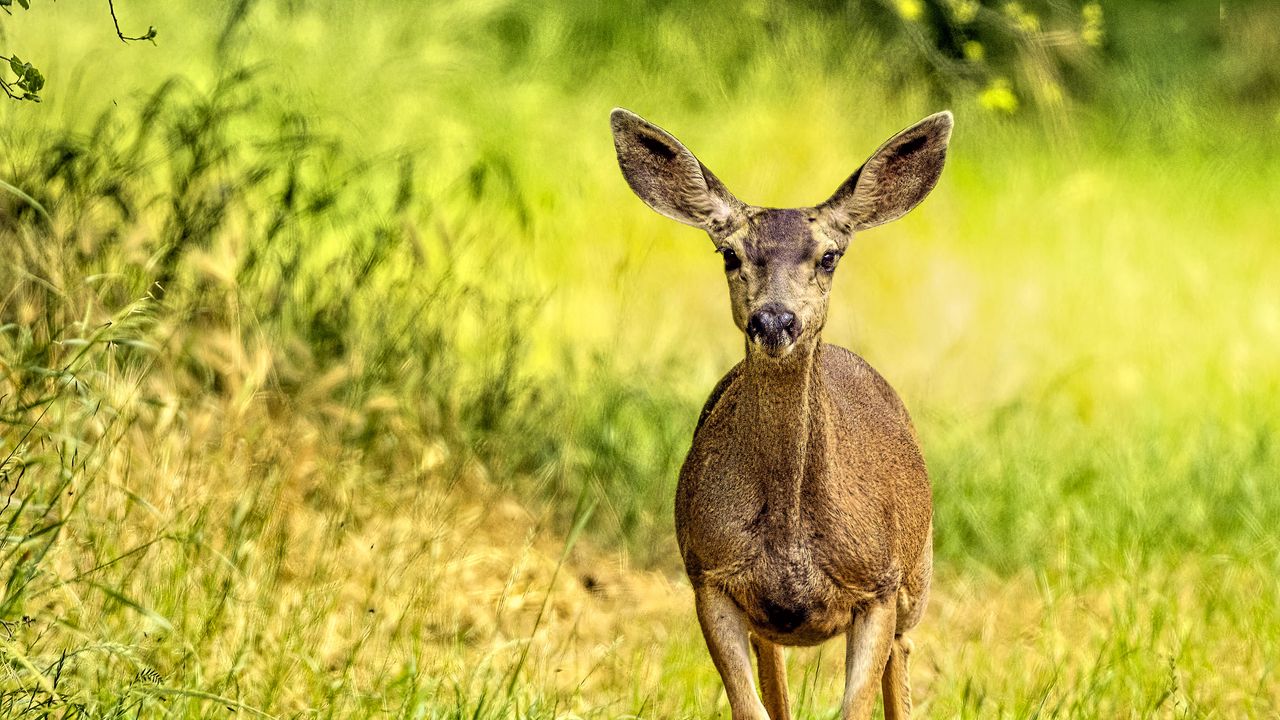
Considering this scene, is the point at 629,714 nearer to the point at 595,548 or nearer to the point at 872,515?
the point at 872,515

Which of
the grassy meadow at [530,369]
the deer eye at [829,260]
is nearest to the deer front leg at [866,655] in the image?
the grassy meadow at [530,369]

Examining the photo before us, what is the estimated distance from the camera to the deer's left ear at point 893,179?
4684mm

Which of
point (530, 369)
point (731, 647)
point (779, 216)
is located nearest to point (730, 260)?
point (779, 216)

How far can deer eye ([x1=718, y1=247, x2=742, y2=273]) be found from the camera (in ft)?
14.6

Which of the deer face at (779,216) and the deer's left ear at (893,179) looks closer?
the deer face at (779,216)

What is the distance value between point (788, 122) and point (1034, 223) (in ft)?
5.51

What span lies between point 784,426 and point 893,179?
712 mm

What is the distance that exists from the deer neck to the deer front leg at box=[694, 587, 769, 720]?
248 millimetres

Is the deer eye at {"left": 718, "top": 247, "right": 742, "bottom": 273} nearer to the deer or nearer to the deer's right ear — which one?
the deer

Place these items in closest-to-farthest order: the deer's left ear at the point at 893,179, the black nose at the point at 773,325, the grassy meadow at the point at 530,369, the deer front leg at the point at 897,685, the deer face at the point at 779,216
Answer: the black nose at the point at 773,325
the deer face at the point at 779,216
the deer's left ear at the point at 893,179
the grassy meadow at the point at 530,369
the deer front leg at the point at 897,685

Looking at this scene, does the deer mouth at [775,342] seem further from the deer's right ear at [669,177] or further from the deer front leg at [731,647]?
the deer front leg at [731,647]

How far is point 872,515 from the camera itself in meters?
4.62

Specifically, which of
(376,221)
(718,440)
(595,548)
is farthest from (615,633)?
(376,221)

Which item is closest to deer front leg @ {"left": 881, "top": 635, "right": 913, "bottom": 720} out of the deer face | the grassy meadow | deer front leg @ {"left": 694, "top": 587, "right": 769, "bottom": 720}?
the grassy meadow
